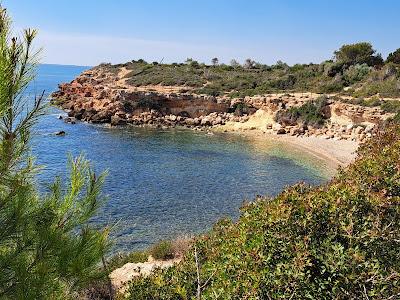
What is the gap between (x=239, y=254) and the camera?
5199mm

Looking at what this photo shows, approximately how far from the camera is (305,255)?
4621mm

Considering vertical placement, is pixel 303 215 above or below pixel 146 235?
above

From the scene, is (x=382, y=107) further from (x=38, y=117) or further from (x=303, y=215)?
(x=38, y=117)

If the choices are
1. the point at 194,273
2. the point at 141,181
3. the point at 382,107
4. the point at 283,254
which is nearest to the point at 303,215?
the point at 283,254

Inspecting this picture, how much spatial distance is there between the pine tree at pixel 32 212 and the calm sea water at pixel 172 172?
5.32 m

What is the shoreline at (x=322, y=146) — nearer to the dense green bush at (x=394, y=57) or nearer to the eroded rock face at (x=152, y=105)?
the eroded rock face at (x=152, y=105)

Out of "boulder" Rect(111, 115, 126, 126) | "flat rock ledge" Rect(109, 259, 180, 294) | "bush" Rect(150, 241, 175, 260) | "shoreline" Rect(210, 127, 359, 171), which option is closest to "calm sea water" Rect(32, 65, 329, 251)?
"shoreline" Rect(210, 127, 359, 171)

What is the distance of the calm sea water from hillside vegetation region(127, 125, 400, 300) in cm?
554

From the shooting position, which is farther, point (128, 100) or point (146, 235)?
point (128, 100)

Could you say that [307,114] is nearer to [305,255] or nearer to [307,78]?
[307,78]

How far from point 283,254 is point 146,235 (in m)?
11.2

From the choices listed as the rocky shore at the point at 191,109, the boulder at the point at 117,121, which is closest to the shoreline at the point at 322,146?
the rocky shore at the point at 191,109

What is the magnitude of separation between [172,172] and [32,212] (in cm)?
2200

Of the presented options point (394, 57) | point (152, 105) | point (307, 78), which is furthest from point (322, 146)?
point (394, 57)
